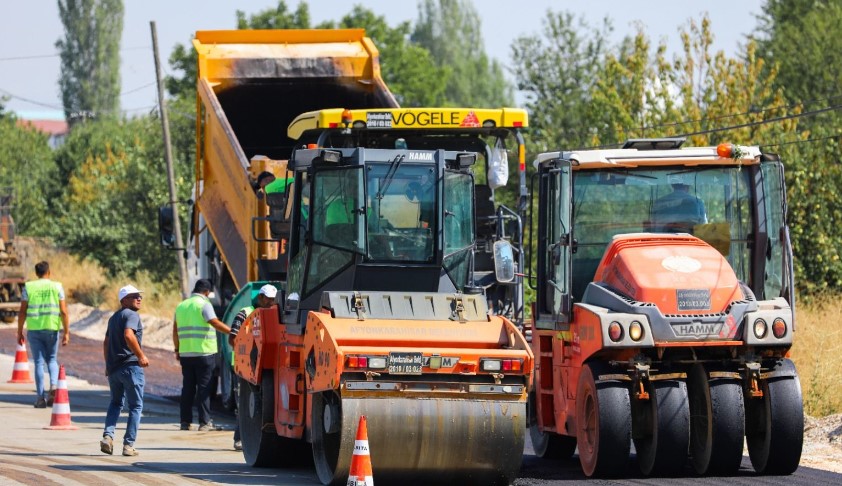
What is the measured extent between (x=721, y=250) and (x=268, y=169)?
19.4 feet

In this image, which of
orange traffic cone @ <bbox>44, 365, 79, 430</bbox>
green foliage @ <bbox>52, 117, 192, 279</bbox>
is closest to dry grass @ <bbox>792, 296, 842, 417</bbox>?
orange traffic cone @ <bbox>44, 365, 79, 430</bbox>

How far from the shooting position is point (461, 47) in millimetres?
102938

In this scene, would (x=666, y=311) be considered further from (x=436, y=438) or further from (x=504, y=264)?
(x=436, y=438)

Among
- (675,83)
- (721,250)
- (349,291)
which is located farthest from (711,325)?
(675,83)

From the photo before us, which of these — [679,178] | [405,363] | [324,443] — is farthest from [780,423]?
[324,443]

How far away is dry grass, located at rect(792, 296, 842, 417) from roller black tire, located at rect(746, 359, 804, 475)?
420 centimetres

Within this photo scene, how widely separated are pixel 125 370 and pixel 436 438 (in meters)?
3.92

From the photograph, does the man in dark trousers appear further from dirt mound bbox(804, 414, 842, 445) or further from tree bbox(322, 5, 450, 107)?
tree bbox(322, 5, 450, 107)

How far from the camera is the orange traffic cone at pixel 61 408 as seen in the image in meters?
14.5

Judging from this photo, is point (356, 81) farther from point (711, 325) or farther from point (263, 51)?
point (711, 325)

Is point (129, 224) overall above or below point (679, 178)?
above

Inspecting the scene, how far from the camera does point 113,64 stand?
93.9 m

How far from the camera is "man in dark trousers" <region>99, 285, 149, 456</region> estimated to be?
1254 centimetres

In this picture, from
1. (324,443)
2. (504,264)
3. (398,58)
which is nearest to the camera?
(324,443)
